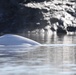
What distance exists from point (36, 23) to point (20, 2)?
16.6ft

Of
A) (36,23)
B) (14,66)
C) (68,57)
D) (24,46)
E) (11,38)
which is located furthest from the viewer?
(36,23)

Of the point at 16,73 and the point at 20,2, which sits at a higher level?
the point at 20,2

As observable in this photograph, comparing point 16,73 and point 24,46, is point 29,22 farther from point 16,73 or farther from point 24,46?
point 16,73

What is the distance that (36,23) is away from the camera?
42.6m

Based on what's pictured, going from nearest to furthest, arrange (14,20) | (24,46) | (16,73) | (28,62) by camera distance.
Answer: (16,73) → (28,62) → (24,46) → (14,20)

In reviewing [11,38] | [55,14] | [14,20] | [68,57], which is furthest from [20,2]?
[68,57]

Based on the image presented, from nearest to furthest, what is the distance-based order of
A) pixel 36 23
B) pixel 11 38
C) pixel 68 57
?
pixel 68 57 → pixel 11 38 → pixel 36 23

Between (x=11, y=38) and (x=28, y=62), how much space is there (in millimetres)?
8213

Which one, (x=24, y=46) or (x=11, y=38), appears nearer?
(x=24, y=46)

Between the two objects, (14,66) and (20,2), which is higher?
(20,2)

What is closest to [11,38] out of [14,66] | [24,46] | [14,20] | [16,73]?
[24,46]

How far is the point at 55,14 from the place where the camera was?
142 ft

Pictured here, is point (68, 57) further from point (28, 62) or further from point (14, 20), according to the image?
point (14, 20)

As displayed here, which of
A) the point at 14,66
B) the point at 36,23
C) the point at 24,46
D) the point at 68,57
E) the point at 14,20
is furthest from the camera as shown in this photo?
the point at 14,20
